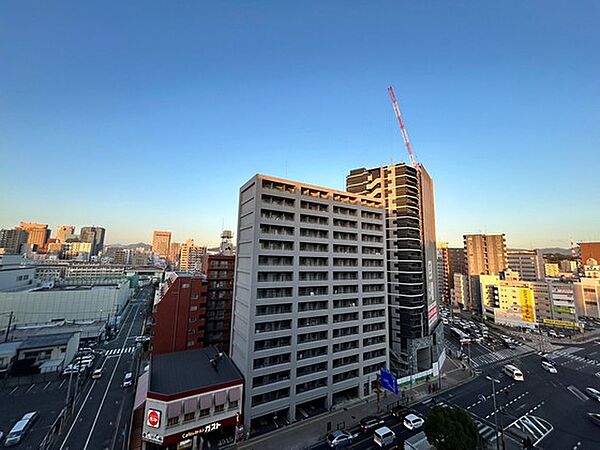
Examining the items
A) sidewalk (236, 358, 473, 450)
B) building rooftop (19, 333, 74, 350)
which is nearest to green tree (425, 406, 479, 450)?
sidewalk (236, 358, 473, 450)

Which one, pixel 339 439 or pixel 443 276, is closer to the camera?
pixel 339 439

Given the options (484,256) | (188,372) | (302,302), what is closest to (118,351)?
(188,372)

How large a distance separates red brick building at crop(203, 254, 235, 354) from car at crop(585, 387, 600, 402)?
71.4 m

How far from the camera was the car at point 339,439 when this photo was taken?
35388mm

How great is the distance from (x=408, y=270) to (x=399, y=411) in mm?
26758

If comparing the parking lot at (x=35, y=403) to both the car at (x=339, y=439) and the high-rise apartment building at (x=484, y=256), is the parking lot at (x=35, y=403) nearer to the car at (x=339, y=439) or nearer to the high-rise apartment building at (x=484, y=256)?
the car at (x=339, y=439)

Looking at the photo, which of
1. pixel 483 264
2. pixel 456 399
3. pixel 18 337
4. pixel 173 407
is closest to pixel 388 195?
pixel 456 399

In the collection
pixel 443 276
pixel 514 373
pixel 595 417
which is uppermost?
pixel 443 276

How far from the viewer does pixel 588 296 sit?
120 m

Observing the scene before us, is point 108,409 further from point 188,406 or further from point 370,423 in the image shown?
point 370,423

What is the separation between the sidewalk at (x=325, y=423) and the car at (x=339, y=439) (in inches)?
58.5

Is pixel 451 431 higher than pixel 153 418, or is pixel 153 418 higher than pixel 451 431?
pixel 451 431

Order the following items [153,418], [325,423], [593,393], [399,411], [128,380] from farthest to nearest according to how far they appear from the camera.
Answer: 1. [128,380]
2. [593,393]
3. [399,411]
4. [325,423]
5. [153,418]

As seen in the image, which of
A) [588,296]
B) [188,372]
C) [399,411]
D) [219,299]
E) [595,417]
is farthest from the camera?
[588,296]
